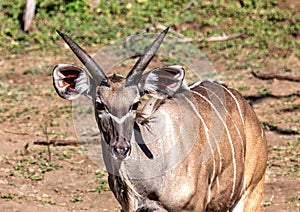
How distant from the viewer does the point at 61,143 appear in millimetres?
9695

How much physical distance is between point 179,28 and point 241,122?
9246 millimetres

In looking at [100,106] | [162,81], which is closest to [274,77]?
[162,81]

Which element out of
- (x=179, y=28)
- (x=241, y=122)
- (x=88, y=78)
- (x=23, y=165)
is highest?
(x=88, y=78)

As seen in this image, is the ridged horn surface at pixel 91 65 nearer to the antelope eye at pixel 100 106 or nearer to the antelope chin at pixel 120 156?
the antelope eye at pixel 100 106

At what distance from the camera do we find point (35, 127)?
10.4m

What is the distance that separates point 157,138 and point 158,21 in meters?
10.3

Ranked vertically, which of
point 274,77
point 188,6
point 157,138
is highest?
point 157,138

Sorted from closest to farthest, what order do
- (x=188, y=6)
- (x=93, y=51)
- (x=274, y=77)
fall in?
1. (x=274, y=77)
2. (x=93, y=51)
3. (x=188, y=6)

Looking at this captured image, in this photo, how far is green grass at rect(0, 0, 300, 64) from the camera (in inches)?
559

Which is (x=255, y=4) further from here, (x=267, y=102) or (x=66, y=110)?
(x=66, y=110)

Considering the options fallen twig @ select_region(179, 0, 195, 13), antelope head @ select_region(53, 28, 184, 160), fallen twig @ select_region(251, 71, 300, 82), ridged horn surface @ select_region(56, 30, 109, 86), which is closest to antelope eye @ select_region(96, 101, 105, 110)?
antelope head @ select_region(53, 28, 184, 160)

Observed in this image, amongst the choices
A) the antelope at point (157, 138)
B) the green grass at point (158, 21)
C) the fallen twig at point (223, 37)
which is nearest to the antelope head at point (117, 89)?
the antelope at point (157, 138)

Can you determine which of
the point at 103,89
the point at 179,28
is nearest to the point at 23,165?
the point at 103,89

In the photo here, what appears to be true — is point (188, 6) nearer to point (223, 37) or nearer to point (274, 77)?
point (223, 37)
